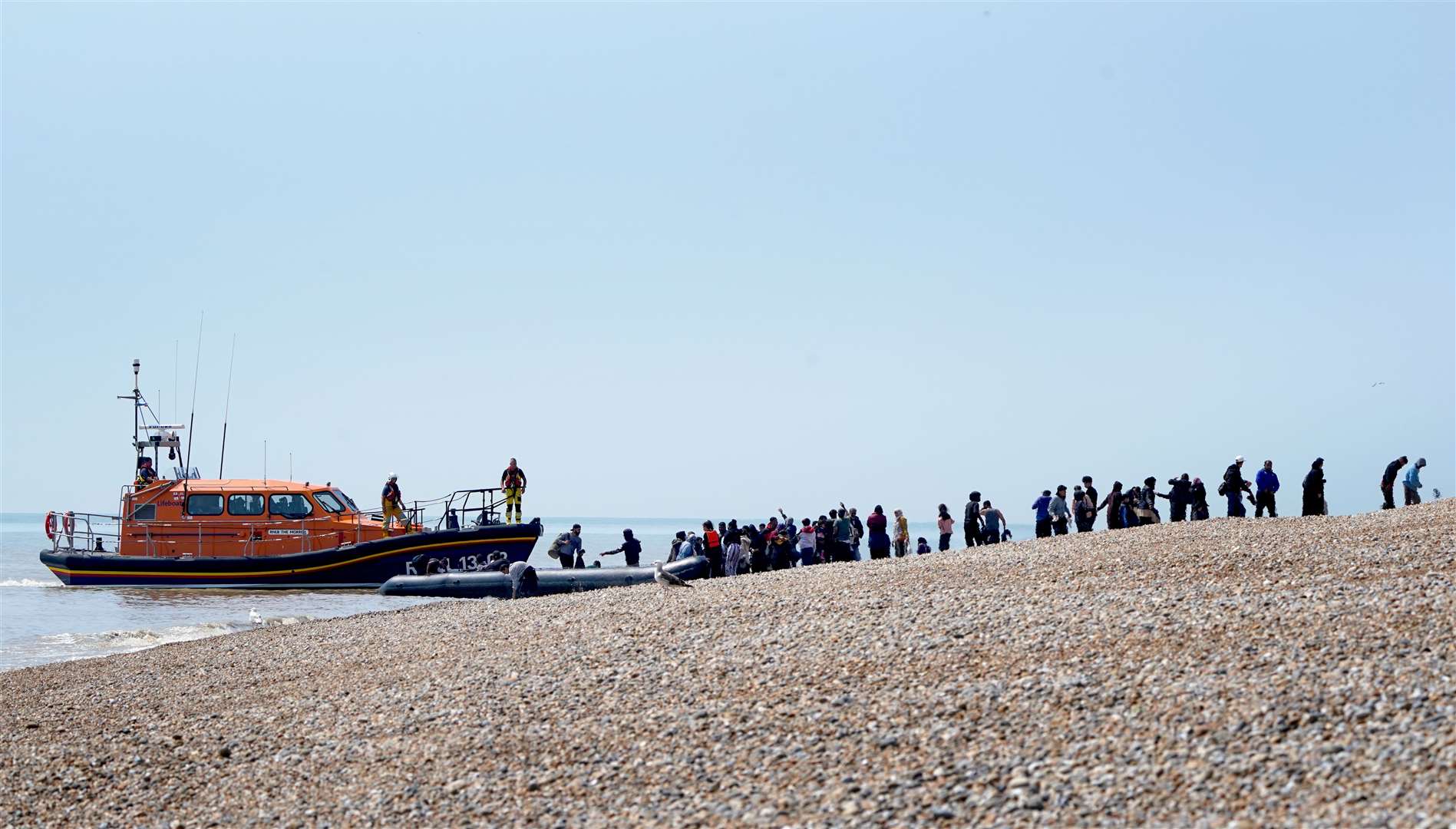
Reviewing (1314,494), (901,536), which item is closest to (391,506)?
(901,536)

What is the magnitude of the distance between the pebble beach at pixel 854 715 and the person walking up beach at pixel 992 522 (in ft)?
24.6

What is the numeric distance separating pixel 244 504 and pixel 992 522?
A: 16.4 m

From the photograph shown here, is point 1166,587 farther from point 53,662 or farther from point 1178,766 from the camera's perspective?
point 53,662

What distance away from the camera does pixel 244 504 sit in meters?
26.8

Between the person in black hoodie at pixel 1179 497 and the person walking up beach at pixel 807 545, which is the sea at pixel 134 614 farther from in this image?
the person in black hoodie at pixel 1179 497

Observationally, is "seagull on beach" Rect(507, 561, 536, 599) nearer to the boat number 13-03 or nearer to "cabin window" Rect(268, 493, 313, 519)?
the boat number 13-03

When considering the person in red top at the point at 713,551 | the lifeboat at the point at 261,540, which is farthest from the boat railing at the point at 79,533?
the person in red top at the point at 713,551

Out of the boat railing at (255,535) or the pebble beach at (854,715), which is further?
the boat railing at (255,535)

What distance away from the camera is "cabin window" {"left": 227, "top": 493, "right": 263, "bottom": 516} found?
2672 centimetres

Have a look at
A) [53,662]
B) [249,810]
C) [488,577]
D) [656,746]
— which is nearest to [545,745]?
[656,746]

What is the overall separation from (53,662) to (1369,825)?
15.5 meters

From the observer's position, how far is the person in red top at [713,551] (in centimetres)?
1928

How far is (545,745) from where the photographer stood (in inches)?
304

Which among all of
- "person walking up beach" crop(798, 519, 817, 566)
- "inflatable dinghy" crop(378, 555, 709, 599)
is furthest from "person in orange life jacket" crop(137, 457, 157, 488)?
"person walking up beach" crop(798, 519, 817, 566)
